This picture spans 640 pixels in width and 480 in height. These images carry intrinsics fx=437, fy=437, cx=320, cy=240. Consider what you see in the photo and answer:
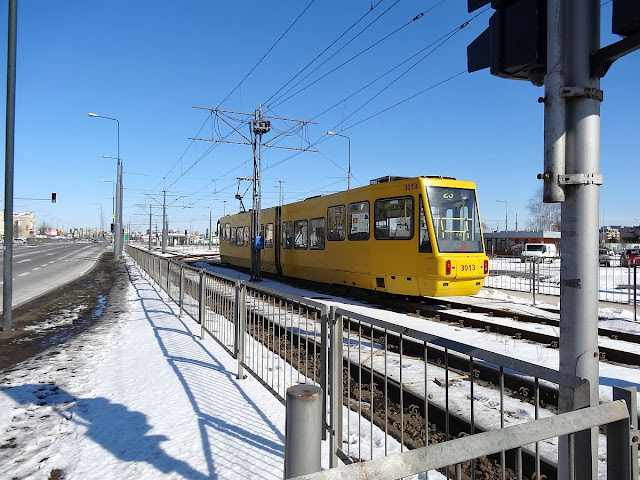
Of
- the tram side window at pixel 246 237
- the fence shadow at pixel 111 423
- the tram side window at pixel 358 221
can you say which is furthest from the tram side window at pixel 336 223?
the fence shadow at pixel 111 423

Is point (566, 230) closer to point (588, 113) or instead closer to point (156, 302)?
point (588, 113)

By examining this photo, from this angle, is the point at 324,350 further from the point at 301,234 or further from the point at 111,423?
the point at 301,234

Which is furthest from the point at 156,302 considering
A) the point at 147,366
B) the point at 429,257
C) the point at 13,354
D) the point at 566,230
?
the point at 566,230

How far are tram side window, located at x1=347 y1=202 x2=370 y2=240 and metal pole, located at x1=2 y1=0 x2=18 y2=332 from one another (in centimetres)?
810

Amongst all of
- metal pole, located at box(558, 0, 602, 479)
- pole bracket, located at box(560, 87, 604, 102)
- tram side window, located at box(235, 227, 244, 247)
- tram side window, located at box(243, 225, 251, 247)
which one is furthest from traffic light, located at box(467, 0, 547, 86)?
tram side window, located at box(235, 227, 244, 247)

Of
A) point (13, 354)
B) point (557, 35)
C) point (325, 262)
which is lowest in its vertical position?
point (13, 354)

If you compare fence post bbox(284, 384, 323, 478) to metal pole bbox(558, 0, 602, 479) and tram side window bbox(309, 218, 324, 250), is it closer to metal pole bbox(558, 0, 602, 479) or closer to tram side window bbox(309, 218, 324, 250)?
metal pole bbox(558, 0, 602, 479)

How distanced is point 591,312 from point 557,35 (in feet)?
4.87

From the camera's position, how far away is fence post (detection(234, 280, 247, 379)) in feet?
17.1

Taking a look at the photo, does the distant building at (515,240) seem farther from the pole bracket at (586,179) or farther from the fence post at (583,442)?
the fence post at (583,442)

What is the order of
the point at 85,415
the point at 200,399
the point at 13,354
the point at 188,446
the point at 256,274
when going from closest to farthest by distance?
the point at 188,446 < the point at 85,415 < the point at 200,399 < the point at 13,354 < the point at 256,274

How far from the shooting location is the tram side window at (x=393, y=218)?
10.7m

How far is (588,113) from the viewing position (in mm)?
2305

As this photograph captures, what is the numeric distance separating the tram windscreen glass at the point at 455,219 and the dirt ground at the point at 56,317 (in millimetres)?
7705
